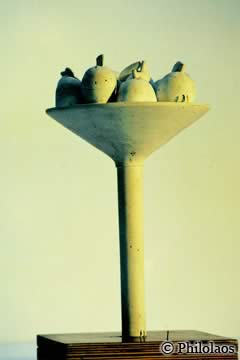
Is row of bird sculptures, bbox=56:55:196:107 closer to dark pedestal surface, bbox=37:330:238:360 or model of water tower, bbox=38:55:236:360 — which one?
model of water tower, bbox=38:55:236:360

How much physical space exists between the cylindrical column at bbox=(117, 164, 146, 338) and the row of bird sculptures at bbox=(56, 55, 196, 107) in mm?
463

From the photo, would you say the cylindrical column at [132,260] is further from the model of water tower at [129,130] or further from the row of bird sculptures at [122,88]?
the row of bird sculptures at [122,88]

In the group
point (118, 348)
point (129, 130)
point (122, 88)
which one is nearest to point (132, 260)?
point (118, 348)

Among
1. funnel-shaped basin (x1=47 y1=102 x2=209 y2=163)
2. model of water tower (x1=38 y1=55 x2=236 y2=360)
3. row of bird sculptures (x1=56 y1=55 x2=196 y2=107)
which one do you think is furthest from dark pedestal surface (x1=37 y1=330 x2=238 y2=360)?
row of bird sculptures (x1=56 y1=55 x2=196 y2=107)

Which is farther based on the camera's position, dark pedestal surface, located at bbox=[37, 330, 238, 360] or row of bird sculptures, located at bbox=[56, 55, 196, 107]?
row of bird sculptures, located at bbox=[56, 55, 196, 107]

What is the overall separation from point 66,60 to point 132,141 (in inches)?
92.8

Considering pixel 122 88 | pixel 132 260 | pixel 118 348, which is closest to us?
pixel 118 348

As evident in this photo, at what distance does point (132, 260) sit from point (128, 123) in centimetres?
68

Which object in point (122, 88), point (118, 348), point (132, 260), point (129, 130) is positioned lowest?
point (118, 348)

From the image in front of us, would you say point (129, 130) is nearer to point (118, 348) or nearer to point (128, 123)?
point (128, 123)

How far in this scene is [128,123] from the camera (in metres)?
6.29

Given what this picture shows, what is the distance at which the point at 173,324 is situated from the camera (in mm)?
8922

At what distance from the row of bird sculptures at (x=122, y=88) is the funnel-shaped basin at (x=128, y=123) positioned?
58 mm

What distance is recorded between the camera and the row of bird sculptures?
20.5ft
